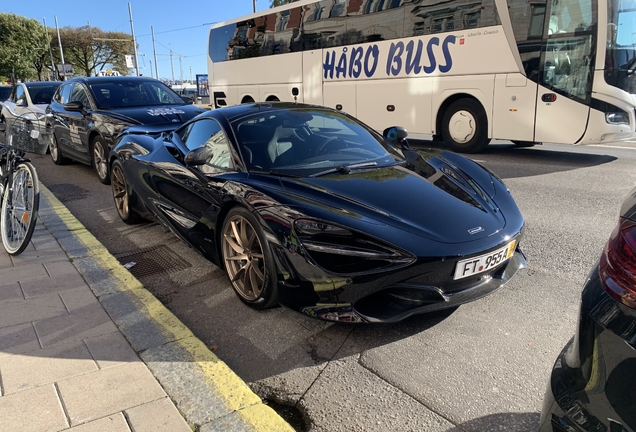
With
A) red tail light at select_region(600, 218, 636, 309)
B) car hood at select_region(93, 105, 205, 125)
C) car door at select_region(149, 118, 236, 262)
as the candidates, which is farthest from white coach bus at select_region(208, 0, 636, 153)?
red tail light at select_region(600, 218, 636, 309)

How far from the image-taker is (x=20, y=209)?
13.5 ft

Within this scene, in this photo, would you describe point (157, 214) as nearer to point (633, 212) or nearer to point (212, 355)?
point (212, 355)

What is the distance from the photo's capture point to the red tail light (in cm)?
134

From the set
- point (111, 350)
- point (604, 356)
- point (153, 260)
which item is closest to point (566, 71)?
point (153, 260)

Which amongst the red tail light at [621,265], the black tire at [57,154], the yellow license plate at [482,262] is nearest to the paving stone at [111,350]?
the yellow license plate at [482,262]

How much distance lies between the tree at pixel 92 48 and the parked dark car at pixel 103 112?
57.3m

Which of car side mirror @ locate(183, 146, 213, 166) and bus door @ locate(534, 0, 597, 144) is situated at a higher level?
bus door @ locate(534, 0, 597, 144)

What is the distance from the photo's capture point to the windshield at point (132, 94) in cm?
759

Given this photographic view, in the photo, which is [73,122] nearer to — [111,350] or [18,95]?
[18,95]

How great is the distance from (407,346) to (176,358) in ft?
4.27

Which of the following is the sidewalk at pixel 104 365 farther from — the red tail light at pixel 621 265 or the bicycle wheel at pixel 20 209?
the red tail light at pixel 621 265

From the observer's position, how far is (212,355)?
8.76ft

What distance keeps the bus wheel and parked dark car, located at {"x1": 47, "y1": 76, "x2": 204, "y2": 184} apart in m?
5.06

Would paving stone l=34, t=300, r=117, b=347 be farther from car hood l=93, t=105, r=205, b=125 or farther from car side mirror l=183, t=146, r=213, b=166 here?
car hood l=93, t=105, r=205, b=125
